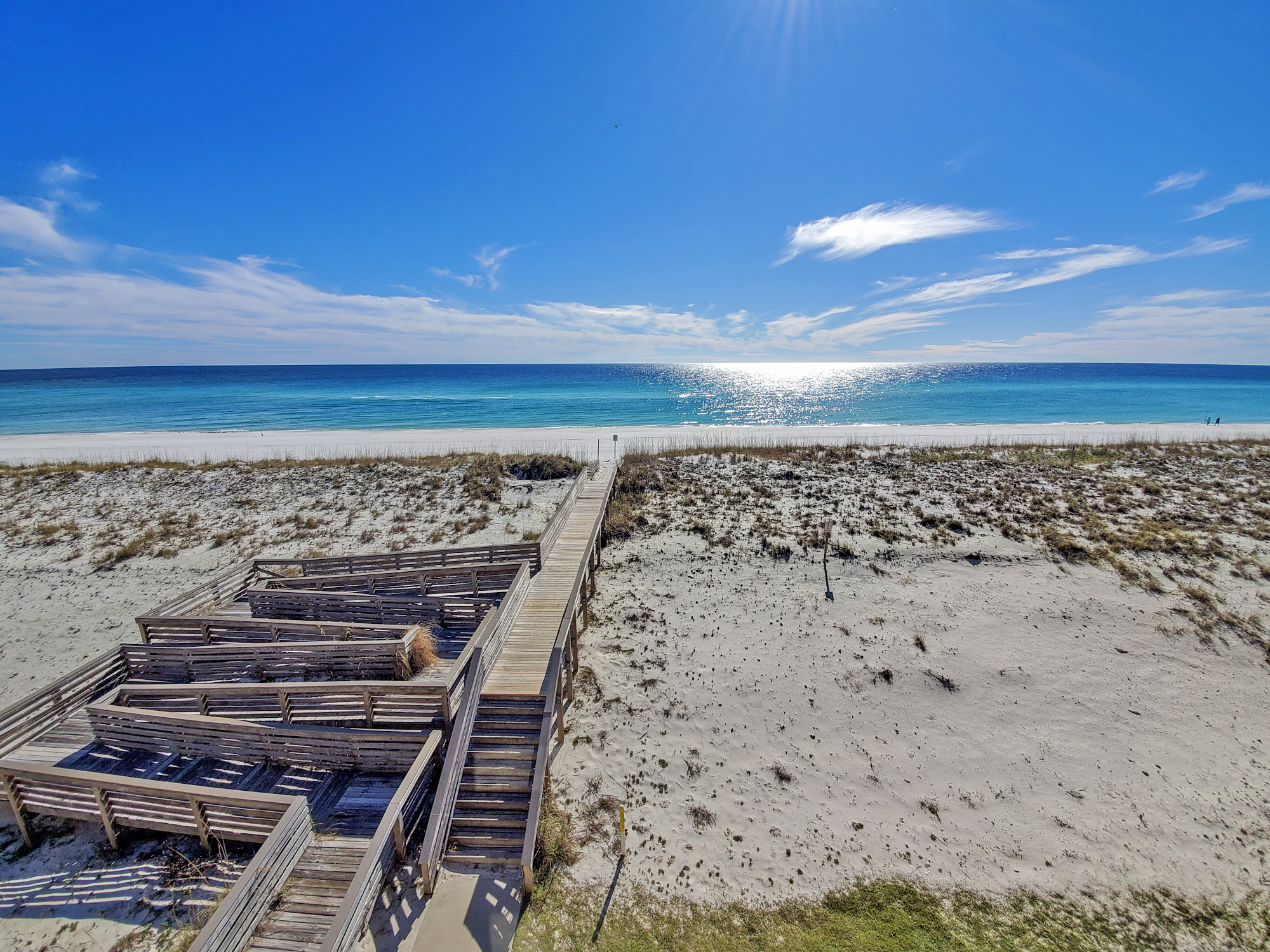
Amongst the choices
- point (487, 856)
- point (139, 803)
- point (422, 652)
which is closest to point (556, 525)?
point (422, 652)

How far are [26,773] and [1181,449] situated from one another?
50.6 metres

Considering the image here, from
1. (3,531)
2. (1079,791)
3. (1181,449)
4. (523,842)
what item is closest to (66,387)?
(3,531)

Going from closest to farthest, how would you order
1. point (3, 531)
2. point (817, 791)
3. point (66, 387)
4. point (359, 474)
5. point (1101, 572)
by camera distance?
point (817, 791) → point (1101, 572) → point (3, 531) → point (359, 474) → point (66, 387)

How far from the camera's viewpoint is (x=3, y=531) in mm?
19312

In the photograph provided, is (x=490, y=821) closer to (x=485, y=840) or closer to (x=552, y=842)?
(x=485, y=840)

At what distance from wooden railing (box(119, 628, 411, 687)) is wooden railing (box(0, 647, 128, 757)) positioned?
38 centimetres

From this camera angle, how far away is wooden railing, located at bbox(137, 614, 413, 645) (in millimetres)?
10617

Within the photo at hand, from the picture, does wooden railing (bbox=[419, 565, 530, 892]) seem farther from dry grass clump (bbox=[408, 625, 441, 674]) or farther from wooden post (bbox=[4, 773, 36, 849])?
wooden post (bbox=[4, 773, 36, 849])

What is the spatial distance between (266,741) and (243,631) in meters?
3.98

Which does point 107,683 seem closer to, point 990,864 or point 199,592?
point 199,592

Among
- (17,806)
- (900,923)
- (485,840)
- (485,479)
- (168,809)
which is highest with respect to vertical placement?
(485,479)

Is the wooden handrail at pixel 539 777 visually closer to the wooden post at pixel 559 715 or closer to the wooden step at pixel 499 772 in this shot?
the wooden post at pixel 559 715

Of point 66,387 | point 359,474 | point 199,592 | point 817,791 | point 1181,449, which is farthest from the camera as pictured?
point 66,387

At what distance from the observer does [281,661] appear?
978 cm
